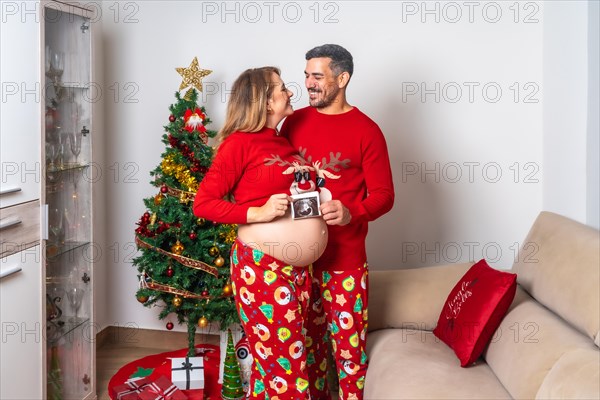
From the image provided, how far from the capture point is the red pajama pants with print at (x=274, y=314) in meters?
2.48

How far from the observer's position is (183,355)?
3934 millimetres

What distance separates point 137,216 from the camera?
4070 mm

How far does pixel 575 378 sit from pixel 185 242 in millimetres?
2023

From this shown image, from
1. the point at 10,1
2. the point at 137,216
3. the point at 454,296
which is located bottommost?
the point at 454,296

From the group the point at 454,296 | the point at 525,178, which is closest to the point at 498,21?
the point at 525,178

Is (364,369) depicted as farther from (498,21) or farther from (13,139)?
(498,21)

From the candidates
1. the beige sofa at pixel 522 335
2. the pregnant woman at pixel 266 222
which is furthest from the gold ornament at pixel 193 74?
the beige sofa at pixel 522 335

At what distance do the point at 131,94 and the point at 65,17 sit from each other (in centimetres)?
93

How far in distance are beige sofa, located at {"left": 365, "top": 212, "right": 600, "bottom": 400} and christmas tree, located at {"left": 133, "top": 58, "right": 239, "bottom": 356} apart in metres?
0.74

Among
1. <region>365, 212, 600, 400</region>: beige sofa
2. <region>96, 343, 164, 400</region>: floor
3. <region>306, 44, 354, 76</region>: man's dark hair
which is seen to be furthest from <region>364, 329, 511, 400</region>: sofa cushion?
<region>96, 343, 164, 400</region>: floor

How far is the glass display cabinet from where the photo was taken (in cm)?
302

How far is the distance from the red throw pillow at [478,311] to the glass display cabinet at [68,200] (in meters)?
1.63

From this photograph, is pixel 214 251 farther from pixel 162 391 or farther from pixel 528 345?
pixel 528 345

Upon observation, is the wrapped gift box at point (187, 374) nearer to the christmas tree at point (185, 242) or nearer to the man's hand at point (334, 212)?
the christmas tree at point (185, 242)
